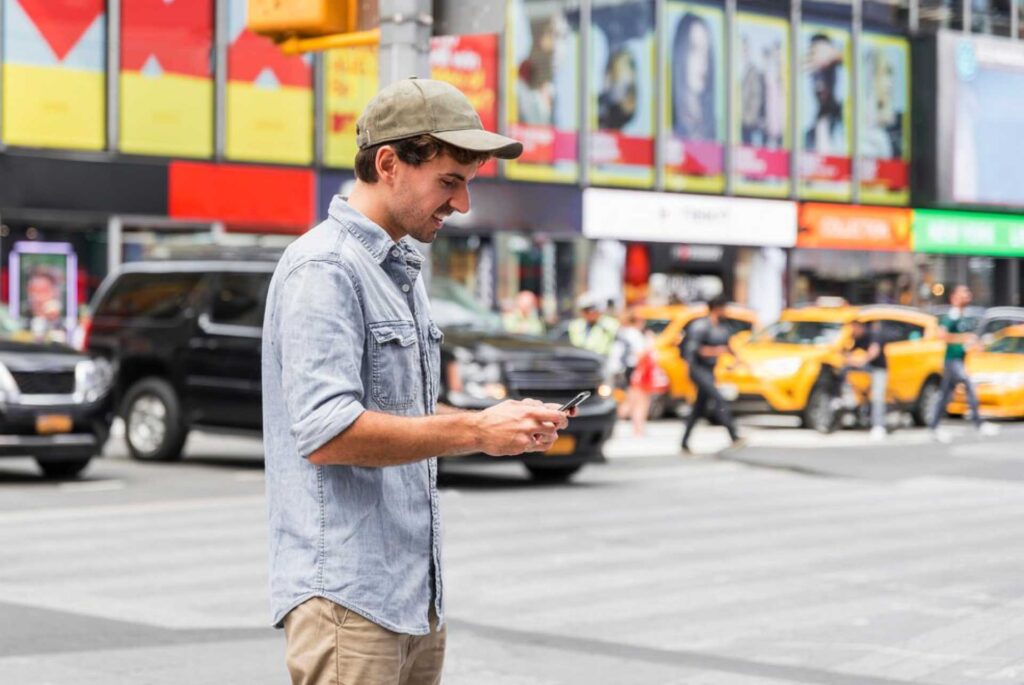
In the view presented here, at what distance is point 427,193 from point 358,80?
29752 millimetres

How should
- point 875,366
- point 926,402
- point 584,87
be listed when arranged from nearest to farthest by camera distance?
point 875,366 → point 926,402 → point 584,87

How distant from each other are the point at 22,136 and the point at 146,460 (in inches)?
457

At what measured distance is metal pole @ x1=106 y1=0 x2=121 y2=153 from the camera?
28.9 m

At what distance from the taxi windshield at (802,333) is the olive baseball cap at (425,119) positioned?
21.7m

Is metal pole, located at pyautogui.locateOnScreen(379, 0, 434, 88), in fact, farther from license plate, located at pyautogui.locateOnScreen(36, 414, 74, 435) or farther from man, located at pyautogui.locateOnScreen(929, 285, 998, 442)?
man, located at pyautogui.locateOnScreen(929, 285, 998, 442)

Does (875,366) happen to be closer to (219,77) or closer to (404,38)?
(219,77)

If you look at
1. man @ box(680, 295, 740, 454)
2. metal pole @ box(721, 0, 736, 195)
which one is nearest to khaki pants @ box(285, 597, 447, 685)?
man @ box(680, 295, 740, 454)

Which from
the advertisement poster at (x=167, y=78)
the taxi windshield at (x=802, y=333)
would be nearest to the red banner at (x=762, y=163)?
the advertisement poster at (x=167, y=78)

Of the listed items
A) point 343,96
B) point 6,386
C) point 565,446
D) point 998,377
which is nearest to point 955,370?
point 998,377

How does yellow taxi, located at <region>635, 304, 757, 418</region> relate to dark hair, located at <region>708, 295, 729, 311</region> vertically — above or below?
below

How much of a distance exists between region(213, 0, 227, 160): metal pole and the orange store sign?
16678 mm

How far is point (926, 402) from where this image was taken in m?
25.7

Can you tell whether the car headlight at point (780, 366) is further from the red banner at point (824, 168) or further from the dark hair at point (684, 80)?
the red banner at point (824, 168)

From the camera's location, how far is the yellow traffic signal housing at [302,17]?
917 centimetres
